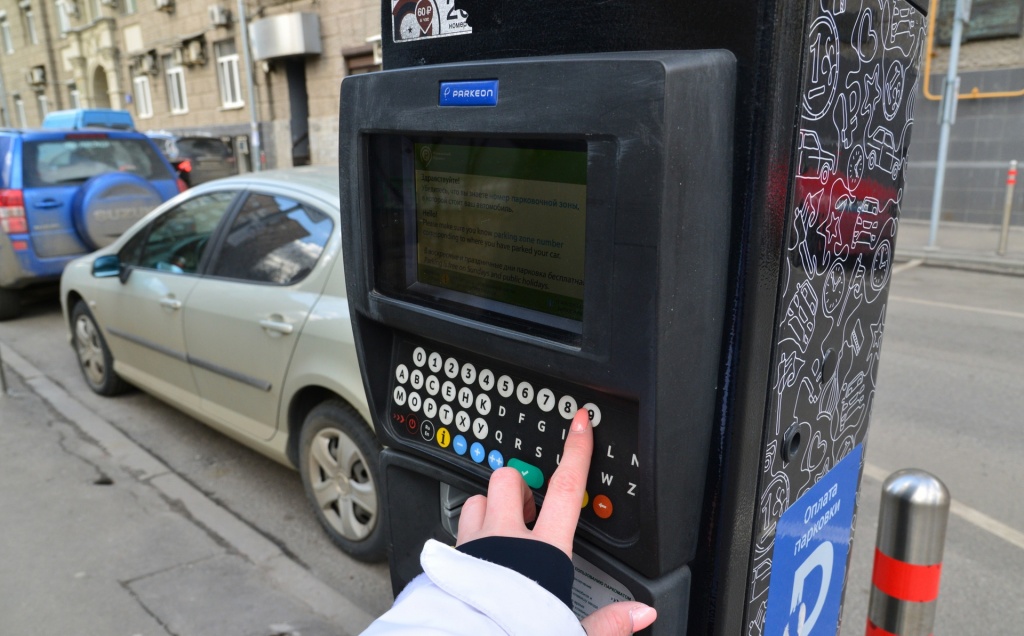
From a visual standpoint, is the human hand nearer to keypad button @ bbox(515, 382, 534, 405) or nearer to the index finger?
the index finger

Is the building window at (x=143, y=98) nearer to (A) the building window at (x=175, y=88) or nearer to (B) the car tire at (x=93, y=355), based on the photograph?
(A) the building window at (x=175, y=88)

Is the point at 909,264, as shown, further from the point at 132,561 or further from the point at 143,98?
the point at 143,98

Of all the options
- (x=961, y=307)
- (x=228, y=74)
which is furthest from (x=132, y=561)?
(x=228, y=74)

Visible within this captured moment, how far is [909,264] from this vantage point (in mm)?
9914

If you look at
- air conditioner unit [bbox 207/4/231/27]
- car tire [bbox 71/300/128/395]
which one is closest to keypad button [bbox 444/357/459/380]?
car tire [bbox 71/300/128/395]

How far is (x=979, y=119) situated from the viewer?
11.7m

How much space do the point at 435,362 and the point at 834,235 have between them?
0.69 metres

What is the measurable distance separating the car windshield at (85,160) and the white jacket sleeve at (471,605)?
751cm

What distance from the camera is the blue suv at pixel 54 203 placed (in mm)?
6965

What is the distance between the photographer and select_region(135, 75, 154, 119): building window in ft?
80.0

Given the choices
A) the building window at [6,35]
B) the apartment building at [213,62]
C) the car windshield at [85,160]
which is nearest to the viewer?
the car windshield at [85,160]

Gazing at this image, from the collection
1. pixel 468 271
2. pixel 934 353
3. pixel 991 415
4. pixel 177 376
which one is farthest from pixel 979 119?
pixel 468 271

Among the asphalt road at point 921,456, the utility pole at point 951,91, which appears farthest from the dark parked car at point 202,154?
the utility pole at point 951,91

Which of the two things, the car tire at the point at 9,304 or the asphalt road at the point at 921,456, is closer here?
the asphalt road at the point at 921,456
